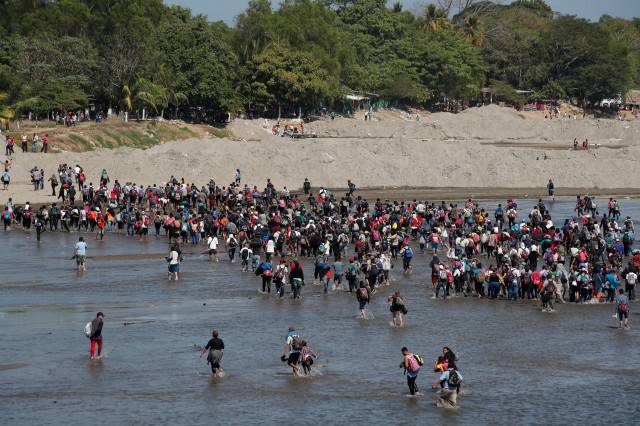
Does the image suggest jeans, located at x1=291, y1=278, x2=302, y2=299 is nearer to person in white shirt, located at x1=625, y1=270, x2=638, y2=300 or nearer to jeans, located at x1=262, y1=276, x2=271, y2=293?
jeans, located at x1=262, y1=276, x2=271, y2=293

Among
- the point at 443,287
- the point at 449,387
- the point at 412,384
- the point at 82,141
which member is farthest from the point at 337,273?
the point at 82,141

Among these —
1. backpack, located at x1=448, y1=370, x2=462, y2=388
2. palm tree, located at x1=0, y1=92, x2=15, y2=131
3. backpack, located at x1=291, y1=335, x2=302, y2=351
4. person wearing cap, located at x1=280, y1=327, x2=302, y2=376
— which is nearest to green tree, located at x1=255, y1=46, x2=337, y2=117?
palm tree, located at x1=0, y1=92, x2=15, y2=131

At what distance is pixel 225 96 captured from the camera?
102 metres

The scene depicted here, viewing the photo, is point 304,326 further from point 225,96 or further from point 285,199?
point 225,96

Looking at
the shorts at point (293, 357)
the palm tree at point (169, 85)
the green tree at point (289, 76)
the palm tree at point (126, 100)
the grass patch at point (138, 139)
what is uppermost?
the green tree at point (289, 76)

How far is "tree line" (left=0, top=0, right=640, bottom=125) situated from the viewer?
299ft

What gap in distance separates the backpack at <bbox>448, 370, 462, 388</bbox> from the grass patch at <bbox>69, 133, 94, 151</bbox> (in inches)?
2212

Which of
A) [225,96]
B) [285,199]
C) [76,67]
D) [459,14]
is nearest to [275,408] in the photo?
[285,199]

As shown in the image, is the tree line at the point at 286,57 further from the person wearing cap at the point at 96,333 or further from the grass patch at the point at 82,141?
the person wearing cap at the point at 96,333

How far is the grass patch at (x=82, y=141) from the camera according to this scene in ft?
251

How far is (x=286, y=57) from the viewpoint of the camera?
111 m

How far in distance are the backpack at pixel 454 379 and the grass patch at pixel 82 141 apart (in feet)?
184

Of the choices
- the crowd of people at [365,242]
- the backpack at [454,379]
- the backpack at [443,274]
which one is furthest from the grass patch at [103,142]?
the backpack at [454,379]

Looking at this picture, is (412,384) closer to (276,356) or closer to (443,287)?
(276,356)
